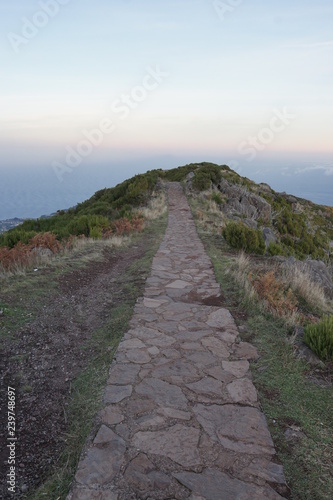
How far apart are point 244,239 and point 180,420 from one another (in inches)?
263

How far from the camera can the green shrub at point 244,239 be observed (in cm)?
912

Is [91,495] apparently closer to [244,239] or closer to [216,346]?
[216,346]

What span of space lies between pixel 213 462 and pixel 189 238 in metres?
7.99


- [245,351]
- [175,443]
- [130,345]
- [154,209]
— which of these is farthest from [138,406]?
[154,209]

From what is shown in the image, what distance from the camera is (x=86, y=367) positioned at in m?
3.88

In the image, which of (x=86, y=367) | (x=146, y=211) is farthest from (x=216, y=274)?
(x=146, y=211)

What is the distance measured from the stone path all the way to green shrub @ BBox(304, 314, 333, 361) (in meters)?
0.68

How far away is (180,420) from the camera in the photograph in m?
2.91

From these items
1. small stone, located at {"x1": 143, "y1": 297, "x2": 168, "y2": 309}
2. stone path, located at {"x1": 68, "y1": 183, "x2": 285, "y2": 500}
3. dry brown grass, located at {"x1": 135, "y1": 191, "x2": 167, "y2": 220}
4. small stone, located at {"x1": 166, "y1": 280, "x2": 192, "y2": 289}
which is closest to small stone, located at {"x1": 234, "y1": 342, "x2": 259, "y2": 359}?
stone path, located at {"x1": 68, "y1": 183, "x2": 285, "y2": 500}

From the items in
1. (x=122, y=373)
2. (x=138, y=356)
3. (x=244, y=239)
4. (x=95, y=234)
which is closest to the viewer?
(x=122, y=373)

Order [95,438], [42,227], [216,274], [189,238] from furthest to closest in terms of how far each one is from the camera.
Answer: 1. [42,227]
2. [189,238]
3. [216,274]
4. [95,438]

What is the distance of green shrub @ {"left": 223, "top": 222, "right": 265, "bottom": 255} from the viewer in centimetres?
912

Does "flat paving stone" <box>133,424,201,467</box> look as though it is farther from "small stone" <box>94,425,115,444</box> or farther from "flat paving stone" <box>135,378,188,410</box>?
"flat paving stone" <box>135,378,188,410</box>

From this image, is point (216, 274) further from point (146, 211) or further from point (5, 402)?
point (146, 211)
